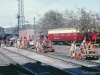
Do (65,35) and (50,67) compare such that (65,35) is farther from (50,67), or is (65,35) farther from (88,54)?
(50,67)

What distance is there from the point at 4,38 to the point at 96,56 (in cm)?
2828

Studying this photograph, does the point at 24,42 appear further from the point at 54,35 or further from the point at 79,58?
the point at 79,58

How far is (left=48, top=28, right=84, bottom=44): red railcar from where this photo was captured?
43.8m

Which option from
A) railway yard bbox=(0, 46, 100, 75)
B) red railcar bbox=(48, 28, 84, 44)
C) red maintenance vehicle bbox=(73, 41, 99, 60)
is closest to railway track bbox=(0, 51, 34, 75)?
railway yard bbox=(0, 46, 100, 75)

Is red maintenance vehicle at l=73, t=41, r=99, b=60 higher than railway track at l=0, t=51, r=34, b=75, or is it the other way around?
red maintenance vehicle at l=73, t=41, r=99, b=60

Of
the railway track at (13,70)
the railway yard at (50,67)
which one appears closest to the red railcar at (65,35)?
the railway yard at (50,67)

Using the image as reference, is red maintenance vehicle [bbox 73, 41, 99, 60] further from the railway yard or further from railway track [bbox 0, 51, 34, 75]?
railway track [bbox 0, 51, 34, 75]

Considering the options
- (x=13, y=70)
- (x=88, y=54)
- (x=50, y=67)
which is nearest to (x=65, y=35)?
(x=88, y=54)

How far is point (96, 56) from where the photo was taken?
19.5 m

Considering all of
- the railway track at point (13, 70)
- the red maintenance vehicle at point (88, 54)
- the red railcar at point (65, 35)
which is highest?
the red railcar at point (65, 35)

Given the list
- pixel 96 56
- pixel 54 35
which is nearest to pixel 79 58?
pixel 96 56

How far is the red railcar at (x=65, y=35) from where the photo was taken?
1725 inches

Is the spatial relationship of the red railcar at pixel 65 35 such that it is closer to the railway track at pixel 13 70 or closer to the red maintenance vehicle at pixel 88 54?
the red maintenance vehicle at pixel 88 54

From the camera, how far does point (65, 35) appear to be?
46.5 metres
